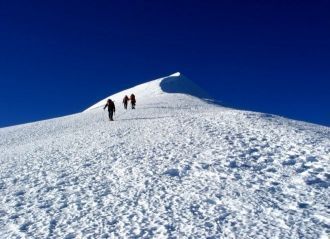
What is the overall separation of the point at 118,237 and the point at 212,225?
98.1 inches

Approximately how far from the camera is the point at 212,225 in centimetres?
1070

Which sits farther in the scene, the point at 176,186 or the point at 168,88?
the point at 168,88

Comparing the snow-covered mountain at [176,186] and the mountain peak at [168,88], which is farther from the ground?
the mountain peak at [168,88]

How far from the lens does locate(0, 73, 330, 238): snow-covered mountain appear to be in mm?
10773

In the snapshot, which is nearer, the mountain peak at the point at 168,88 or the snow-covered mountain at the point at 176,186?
the snow-covered mountain at the point at 176,186

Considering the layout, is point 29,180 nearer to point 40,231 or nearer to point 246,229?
point 40,231

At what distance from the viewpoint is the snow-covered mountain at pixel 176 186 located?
10.8 m

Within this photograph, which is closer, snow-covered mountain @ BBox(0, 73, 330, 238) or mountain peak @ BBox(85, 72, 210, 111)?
snow-covered mountain @ BBox(0, 73, 330, 238)

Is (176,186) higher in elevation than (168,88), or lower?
lower

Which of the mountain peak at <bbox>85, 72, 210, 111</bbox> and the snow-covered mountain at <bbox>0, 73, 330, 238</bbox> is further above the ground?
the mountain peak at <bbox>85, 72, 210, 111</bbox>

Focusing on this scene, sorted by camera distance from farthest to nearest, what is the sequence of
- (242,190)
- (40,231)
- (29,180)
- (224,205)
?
(29,180), (242,190), (224,205), (40,231)

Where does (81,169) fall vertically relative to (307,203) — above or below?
above

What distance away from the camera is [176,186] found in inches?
542

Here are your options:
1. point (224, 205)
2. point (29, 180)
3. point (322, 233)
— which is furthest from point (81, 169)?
point (322, 233)
